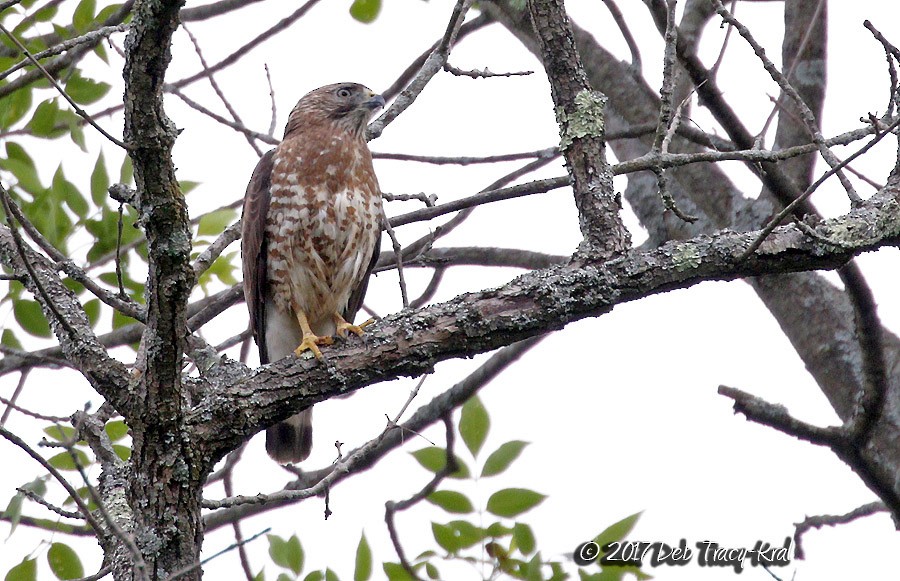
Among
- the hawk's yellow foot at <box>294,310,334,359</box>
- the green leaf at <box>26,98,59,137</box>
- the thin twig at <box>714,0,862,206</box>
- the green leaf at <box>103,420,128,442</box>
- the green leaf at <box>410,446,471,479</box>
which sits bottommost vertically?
the green leaf at <box>410,446,471,479</box>

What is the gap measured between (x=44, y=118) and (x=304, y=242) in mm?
1204

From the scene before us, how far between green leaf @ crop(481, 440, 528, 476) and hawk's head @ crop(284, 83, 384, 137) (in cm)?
239

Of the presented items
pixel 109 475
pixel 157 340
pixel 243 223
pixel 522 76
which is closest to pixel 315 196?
pixel 243 223

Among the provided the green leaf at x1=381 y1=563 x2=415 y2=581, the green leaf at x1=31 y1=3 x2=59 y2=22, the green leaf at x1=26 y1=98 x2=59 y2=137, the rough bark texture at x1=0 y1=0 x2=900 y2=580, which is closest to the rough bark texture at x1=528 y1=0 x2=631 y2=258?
the rough bark texture at x1=0 y1=0 x2=900 y2=580

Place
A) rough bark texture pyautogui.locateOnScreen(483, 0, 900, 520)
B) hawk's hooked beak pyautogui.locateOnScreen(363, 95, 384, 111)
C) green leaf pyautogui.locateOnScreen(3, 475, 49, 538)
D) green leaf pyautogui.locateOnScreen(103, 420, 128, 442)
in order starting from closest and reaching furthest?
green leaf pyautogui.locateOnScreen(3, 475, 49, 538)
green leaf pyautogui.locateOnScreen(103, 420, 128, 442)
rough bark texture pyautogui.locateOnScreen(483, 0, 900, 520)
hawk's hooked beak pyautogui.locateOnScreen(363, 95, 384, 111)

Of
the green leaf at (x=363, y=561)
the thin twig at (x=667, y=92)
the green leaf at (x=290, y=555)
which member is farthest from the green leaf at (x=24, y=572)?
the thin twig at (x=667, y=92)

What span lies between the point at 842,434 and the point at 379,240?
219 centimetres

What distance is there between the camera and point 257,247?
15.6 feet

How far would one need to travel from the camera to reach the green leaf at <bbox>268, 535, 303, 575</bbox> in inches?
127

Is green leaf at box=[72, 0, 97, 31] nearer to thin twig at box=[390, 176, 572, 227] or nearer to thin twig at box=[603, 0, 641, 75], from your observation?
thin twig at box=[390, 176, 572, 227]

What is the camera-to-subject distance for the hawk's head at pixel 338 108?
527cm

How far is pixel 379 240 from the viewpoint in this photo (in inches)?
195

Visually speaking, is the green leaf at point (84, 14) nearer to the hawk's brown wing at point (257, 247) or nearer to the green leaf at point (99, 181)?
the green leaf at point (99, 181)

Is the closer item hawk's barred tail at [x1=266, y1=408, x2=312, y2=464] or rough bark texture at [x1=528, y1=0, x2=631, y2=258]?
rough bark texture at [x1=528, y1=0, x2=631, y2=258]
